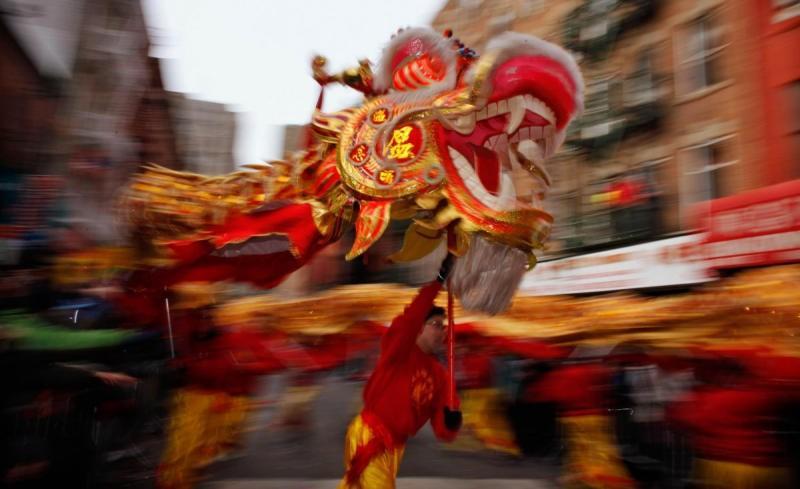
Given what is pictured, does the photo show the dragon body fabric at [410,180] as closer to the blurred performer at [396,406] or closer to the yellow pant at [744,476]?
the blurred performer at [396,406]

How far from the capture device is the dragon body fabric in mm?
2820

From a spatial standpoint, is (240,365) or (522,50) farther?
(240,365)

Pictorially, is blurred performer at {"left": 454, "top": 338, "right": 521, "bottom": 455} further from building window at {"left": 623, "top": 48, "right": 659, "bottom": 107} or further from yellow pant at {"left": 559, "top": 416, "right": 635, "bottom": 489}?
building window at {"left": 623, "top": 48, "right": 659, "bottom": 107}

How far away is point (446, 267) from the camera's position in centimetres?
324

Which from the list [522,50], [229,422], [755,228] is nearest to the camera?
[522,50]

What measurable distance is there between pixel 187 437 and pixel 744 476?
11.0 ft

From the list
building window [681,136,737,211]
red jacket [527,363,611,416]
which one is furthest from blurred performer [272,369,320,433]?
building window [681,136,737,211]

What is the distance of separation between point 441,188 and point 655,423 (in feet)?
9.87

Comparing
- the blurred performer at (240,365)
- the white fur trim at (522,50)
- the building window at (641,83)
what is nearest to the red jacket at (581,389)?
the blurred performer at (240,365)

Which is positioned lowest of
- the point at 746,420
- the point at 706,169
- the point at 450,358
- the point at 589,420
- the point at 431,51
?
the point at 589,420

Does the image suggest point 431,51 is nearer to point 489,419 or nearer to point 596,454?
point 596,454

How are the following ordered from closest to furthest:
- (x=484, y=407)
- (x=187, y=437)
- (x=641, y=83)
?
(x=187, y=437) < (x=484, y=407) < (x=641, y=83)

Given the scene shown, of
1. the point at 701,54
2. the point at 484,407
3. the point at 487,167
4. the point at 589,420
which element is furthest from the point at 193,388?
the point at 701,54

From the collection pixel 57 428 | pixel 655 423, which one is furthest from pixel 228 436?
pixel 655 423
